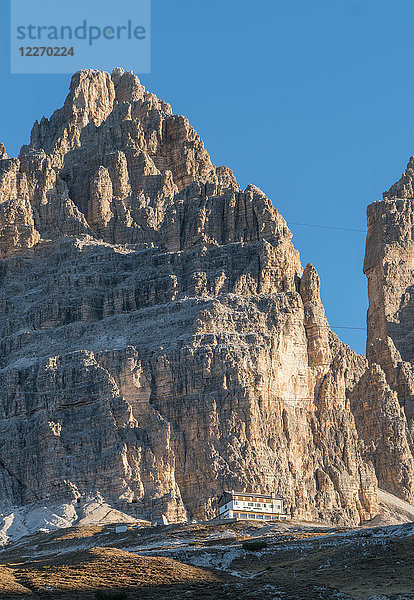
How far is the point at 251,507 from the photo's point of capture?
571 feet

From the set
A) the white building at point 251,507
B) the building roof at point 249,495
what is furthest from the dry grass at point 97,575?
the building roof at point 249,495

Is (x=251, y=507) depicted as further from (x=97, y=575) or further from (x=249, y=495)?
(x=97, y=575)

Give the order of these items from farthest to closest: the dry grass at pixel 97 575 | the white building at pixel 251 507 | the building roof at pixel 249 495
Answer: the building roof at pixel 249 495
the white building at pixel 251 507
the dry grass at pixel 97 575

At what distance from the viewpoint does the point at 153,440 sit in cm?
18938

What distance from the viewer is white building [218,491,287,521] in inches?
6781

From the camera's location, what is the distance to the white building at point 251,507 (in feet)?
565

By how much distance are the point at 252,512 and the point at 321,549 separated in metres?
50.4

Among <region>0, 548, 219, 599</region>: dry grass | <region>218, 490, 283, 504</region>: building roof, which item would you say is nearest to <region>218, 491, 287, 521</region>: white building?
<region>218, 490, 283, 504</region>: building roof

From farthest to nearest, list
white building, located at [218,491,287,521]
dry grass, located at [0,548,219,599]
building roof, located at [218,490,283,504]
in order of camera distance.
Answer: building roof, located at [218,490,283,504], white building, located at [218,491,287,521], dry grass, located at [0,548,219,599]

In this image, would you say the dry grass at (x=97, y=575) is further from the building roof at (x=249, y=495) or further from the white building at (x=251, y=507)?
the building roof at (x=249, y=495)

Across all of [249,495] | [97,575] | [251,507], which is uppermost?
[249,495]

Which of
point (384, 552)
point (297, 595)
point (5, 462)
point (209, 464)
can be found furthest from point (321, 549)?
point (5, 462)

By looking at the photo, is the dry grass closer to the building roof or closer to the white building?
the white building

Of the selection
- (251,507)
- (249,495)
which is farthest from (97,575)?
(249,495)
